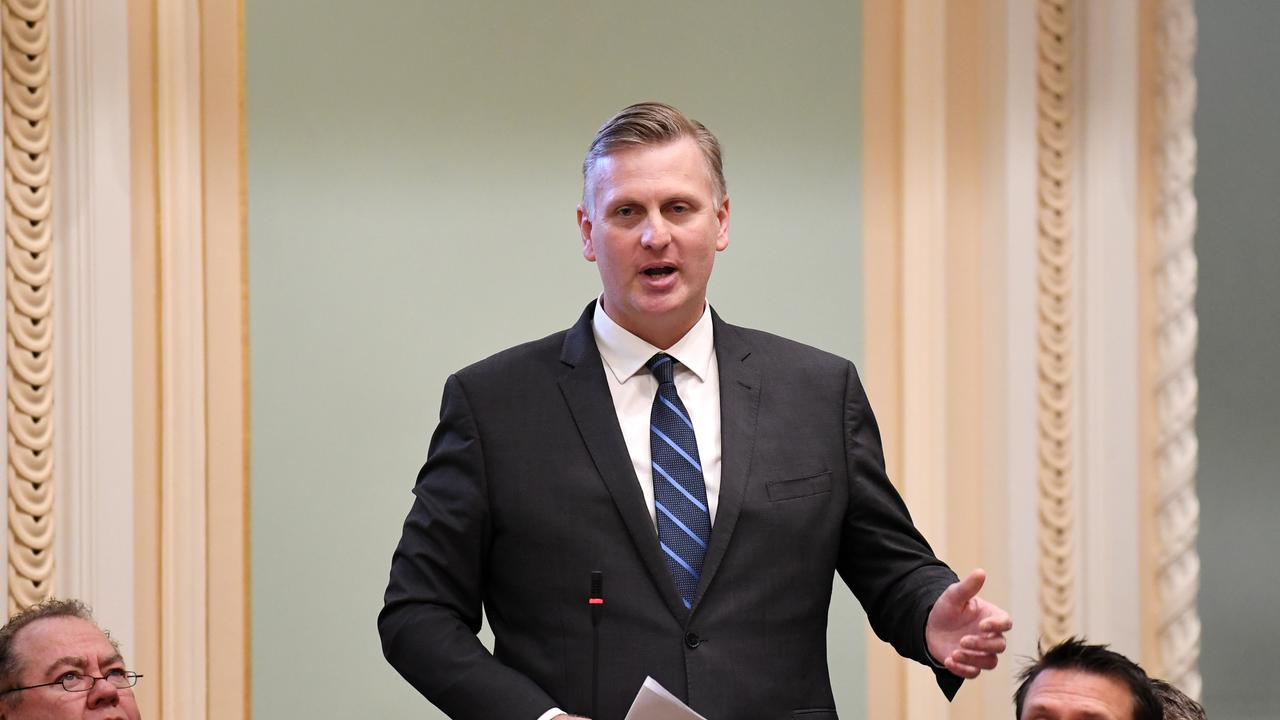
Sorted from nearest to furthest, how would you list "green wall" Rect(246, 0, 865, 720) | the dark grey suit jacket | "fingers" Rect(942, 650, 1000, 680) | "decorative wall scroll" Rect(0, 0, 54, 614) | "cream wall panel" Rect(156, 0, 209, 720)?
"fingers" Rect(942, 650, 1000, 680) < the dark grey suit jacket < "decorative wall scroll" Rect(0, 0, 54, 614) < "cream wall panel" Rect(156, 0, 209, 720) < "green wall" Rect(246, 0, 865, 720)

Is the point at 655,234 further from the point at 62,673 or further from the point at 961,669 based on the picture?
the point at 62,673

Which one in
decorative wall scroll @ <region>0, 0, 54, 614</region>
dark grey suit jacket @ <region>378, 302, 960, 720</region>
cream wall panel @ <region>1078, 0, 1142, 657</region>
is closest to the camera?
dark grey suit jacket @ <region>378, 302, 960, 720</region>

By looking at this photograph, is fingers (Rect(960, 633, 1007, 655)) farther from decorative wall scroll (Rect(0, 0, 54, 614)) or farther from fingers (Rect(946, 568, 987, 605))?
decorative wall scroll (Rect(0, 0, 54, 614))

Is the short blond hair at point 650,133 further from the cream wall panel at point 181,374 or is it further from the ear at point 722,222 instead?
the cream wall panel at point 181,374

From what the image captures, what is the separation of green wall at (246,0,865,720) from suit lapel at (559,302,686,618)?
1392 millimetres

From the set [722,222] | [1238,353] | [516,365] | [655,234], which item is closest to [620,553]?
[516,365]

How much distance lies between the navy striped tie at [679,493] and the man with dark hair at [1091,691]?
1.91 feet

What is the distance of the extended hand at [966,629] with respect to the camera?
2.19 meters

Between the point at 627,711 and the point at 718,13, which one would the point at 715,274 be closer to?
the point at 718,13

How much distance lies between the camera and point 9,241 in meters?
3.54

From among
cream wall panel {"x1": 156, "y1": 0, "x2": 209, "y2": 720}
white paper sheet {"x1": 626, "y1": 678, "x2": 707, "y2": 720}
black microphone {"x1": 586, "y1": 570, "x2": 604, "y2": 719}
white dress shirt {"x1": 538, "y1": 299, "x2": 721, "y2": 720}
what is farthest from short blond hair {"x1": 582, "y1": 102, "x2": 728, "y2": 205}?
Result: cream wall panel {"x1": 156, "y1": 0, "x2": 209, "y2": 720}

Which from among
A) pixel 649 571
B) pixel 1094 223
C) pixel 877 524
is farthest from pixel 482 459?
pixel 1094 223

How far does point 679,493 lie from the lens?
2438 millimetres

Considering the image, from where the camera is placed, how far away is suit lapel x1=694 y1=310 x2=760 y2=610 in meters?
2.39
